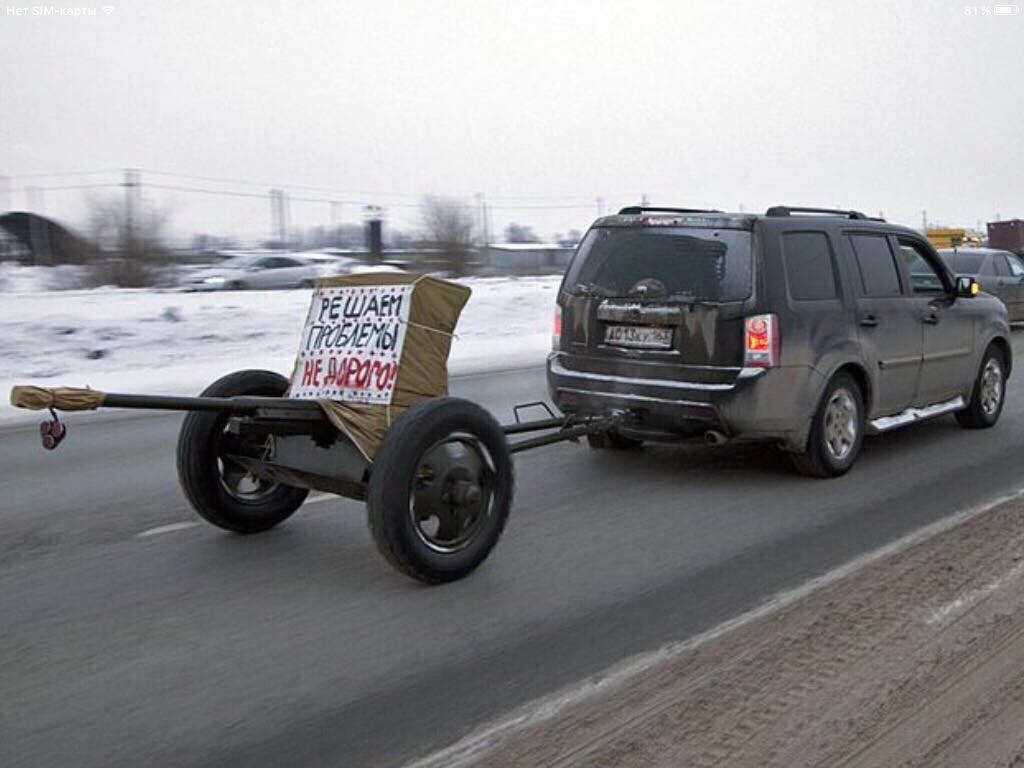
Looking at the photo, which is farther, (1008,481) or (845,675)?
(1008,481)

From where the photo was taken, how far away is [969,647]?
13.5ft

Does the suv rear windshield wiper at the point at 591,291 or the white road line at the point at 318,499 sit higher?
the suv rear windshield wiper at the point at 591,291

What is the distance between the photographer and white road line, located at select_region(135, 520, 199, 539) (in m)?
5.92

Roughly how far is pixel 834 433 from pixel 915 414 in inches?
47.7

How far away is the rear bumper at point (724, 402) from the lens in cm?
648

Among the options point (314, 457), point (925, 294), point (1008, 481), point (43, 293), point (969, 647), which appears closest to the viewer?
point (969, 647)

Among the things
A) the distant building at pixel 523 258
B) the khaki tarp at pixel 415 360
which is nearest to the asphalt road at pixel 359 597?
the khaki tarp at pixel 415 360

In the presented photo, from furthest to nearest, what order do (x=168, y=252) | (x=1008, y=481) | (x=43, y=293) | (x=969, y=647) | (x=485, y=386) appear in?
(x=168, y=252) → (x=43, y=293) → (x=485, y=386) → (x=1008, y=481) → (x=969, y=647)

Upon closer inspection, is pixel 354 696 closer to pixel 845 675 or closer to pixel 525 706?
pixel 525 706

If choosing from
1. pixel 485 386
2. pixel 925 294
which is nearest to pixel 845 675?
pixel 925 294

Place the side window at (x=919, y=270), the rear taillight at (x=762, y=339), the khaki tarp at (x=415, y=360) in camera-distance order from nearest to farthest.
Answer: the khaki tarp at (x=415, y=360) → the rear taillight at (x=762, y=339) → the side window at (x=919, y=270)

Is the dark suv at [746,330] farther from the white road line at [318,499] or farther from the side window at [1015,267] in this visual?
the side window at [1015,267]

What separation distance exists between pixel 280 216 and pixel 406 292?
2604 centimetres

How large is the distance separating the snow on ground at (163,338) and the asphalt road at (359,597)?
18.8 ft
